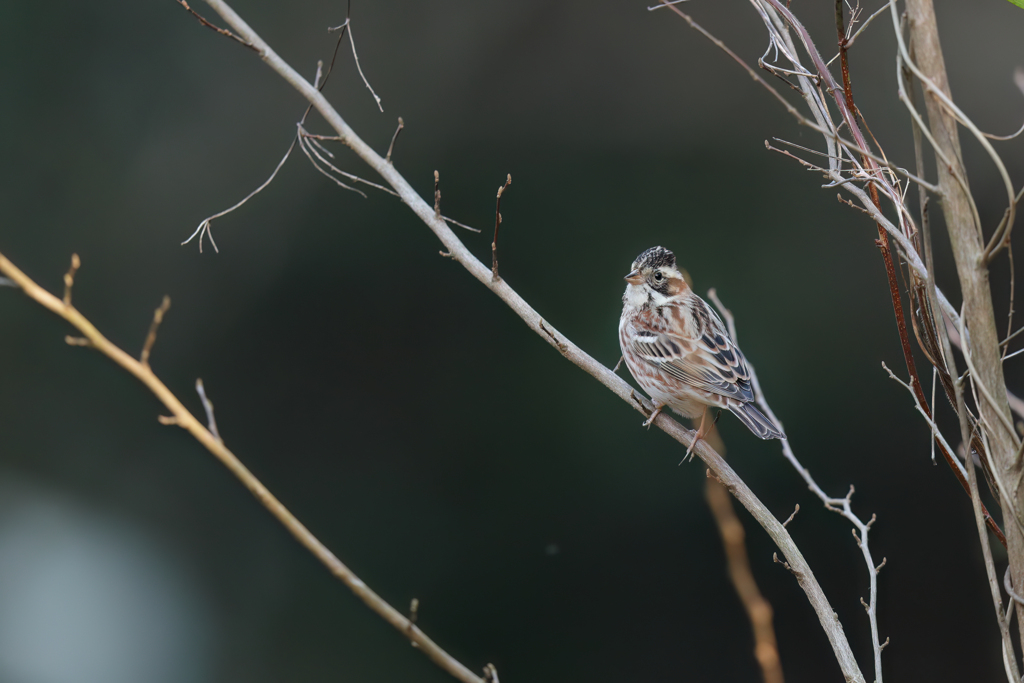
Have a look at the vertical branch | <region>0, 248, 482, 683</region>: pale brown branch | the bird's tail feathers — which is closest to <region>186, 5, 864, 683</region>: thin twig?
the bird's tail feathers

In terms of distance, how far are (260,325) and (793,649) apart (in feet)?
6.95

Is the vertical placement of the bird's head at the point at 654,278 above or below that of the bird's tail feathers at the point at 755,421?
above

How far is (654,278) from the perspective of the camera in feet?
5.74

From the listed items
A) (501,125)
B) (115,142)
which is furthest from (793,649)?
(115,142)

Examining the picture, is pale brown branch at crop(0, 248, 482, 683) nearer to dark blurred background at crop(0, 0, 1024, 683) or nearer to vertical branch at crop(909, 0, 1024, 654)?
vertical branch at crop(909, 0, 1024, 654)

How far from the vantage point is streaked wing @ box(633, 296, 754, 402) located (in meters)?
1.63

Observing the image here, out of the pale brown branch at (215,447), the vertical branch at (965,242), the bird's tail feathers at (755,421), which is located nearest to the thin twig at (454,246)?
the bird's tail feathers at (755,421)

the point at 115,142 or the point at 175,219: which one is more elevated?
the point at 115,142

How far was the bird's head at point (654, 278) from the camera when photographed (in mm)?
1727

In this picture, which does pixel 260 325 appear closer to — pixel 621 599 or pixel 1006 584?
pixel 621 599

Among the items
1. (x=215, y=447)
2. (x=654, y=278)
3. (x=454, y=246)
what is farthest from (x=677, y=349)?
(x=215, y=447)

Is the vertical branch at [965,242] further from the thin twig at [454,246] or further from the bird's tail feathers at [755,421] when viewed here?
the bird's tail feathers at [755,421]

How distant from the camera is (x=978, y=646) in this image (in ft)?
7.37

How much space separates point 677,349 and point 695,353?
0.04 metres
